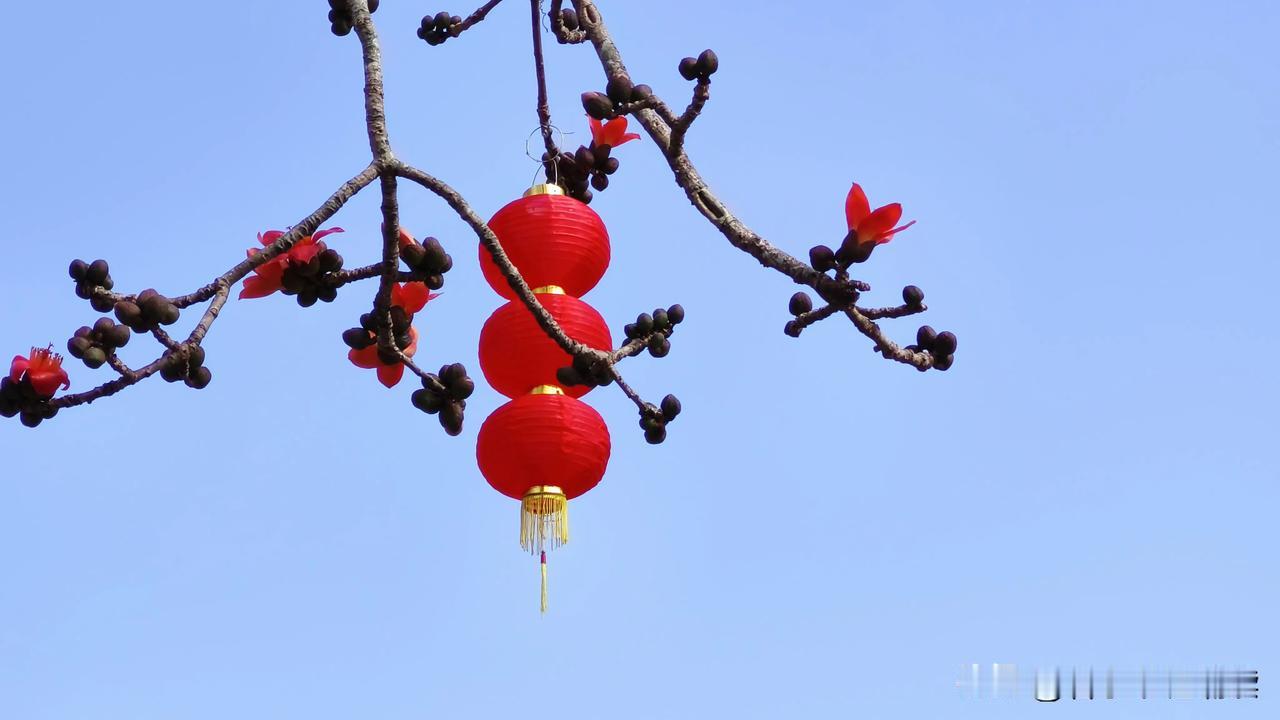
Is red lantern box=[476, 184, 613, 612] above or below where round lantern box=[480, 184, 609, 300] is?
below

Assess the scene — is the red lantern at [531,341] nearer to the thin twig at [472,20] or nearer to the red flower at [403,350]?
the red flower at [403,350]

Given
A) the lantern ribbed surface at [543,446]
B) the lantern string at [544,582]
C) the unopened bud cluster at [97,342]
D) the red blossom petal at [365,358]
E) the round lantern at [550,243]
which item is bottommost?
the lantern string at [544,582]

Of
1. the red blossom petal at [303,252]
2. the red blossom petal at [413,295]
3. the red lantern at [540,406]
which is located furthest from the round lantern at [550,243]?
the red blossom petal at [303,252]

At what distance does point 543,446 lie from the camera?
3924 millimetres

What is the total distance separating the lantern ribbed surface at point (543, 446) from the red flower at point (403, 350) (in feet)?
1.17

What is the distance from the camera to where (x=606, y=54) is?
14.5 feet

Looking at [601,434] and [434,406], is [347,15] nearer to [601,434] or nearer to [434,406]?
[434,406]

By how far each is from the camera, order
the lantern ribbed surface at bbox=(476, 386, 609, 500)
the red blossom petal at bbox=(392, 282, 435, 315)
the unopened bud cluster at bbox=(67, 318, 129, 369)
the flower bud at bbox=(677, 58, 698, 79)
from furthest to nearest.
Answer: the lantern ribbed surface at bbox=(476, 386, 609, 500), the red blossom petal at bbox=(392, 282, 435, 315), the flower bud at bbox=(677, 58, 698, 79), the unopened bud cluster at bbox=(67, 318, 129, 369)

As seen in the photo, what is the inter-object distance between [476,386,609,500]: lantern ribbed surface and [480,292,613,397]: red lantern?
56mm

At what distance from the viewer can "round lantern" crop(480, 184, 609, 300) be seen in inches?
162

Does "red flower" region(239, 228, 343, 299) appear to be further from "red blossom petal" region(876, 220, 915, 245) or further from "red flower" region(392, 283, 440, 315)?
"red blossom petal" region(876, 220, 915, 245)

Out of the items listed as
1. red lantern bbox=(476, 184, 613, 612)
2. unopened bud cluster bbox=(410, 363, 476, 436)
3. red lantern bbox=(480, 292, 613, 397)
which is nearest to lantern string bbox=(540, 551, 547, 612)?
red lantern bbox=(476, 184, 613, 612)

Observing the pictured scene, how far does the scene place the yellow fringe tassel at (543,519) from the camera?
3992mm

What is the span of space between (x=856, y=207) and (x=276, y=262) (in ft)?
3.82
